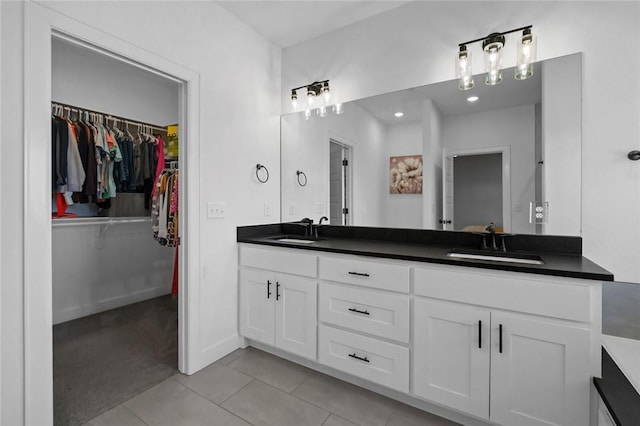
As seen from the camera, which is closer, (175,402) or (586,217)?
(586,217)

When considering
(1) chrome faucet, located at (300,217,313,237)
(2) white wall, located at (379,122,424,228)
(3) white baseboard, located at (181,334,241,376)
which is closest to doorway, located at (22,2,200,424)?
(3) white baseboard, located at (181,334,241,376)

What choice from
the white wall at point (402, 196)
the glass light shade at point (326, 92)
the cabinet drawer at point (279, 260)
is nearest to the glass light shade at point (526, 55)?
the white wall at point (402, 196)

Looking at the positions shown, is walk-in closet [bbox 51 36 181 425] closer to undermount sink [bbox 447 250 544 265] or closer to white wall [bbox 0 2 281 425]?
white wall [bbox 0 2 281 425]

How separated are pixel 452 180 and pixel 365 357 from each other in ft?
4.38

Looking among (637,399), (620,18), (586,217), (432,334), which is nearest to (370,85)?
(620,18)

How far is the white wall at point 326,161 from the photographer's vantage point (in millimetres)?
2410

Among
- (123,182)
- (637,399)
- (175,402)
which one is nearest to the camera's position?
(637,399)

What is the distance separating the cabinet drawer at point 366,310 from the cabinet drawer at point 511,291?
6.7 inches

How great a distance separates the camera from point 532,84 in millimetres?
1808

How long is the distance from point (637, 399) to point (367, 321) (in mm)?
1134

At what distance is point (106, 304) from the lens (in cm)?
327

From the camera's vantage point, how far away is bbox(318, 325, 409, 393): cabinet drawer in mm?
1685

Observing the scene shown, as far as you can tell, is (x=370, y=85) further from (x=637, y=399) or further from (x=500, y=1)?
(x=637, y=399)

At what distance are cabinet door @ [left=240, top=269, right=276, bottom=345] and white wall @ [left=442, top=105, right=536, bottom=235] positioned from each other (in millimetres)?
1701
